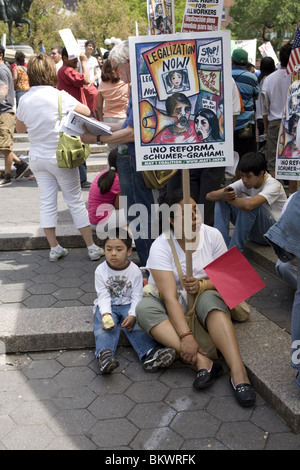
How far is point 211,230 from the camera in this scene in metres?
3.72

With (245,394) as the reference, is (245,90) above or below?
above

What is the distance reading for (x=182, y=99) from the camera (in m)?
3.49

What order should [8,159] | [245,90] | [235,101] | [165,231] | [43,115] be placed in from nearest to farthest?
[165,231]
[43,115]
[235,101]
[245,90]
[8,159]

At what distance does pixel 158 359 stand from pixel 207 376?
0.34 m

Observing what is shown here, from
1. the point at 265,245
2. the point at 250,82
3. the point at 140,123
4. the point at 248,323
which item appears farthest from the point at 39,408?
the point at 250,82

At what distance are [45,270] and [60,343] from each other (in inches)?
57.2

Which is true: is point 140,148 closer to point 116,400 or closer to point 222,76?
point 222,76

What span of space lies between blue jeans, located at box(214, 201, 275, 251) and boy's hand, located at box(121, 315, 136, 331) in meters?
1.45

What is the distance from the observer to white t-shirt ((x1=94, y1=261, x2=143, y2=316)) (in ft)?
12.4

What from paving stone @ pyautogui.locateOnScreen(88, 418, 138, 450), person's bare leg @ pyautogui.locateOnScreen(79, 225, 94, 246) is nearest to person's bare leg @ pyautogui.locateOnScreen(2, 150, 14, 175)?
person's bare leg @ pyautogui.locateOnScreen(79, 225, 94, 246)

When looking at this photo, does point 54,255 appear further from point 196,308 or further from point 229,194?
point 196,308

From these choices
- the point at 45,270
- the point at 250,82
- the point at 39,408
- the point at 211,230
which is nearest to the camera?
the point at 39,408

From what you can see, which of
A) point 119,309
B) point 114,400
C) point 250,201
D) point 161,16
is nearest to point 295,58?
point 250,201

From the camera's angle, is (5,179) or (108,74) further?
(5,179)
